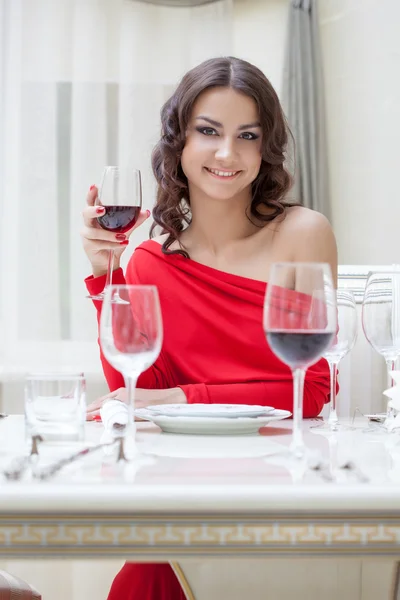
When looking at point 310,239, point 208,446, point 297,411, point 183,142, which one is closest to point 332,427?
point 208,446

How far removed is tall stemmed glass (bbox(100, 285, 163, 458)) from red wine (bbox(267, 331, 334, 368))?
14 cm

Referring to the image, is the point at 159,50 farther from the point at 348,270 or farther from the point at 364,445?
the point at 364,445

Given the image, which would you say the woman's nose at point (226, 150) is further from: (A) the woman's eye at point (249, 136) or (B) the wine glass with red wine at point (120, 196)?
(B) the wine glass with red wine at point (120, 196)

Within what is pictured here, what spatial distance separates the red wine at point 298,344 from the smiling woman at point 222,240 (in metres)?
0.77

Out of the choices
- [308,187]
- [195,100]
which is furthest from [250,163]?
[308,187]

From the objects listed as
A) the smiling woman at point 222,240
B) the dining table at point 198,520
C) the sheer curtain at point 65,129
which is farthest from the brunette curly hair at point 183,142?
the dining table at point 198,520

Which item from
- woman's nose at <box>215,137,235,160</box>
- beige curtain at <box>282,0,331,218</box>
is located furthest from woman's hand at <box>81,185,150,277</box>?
beige curtain at <box>282,0,331,218</box>

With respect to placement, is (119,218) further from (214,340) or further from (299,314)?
(299,314)

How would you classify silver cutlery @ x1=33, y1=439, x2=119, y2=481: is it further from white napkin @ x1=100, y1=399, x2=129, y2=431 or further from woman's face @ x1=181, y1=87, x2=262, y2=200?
woman's face @ x1=181, y1=87, x2=262, y2=200

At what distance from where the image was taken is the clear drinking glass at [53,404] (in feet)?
3.43

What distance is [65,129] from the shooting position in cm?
344

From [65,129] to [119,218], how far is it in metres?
1.84

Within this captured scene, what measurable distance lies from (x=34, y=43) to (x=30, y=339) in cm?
117

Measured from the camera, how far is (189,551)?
87cm
